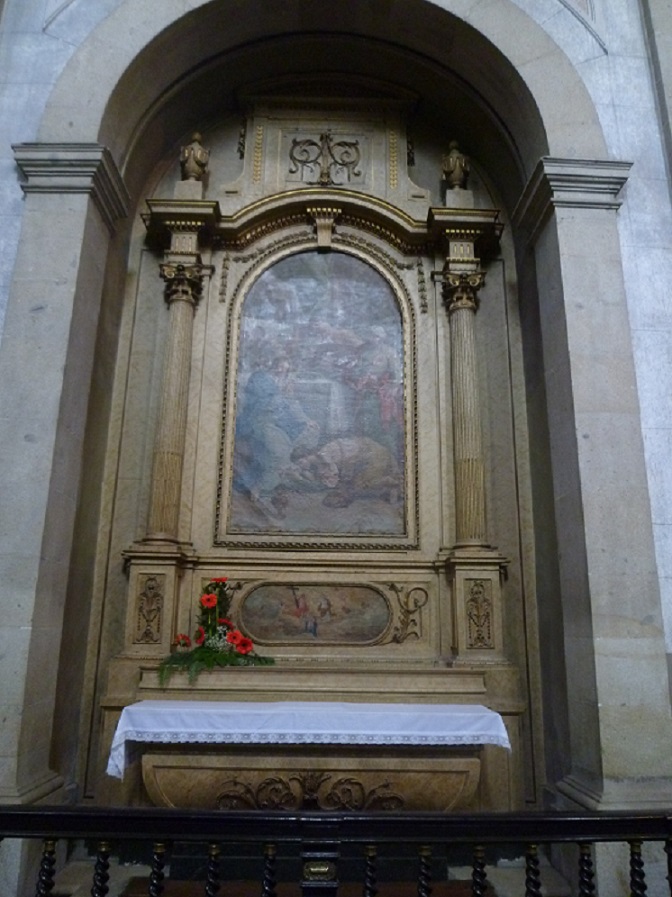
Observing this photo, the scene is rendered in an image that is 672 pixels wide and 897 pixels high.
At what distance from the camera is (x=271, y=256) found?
6.85 m

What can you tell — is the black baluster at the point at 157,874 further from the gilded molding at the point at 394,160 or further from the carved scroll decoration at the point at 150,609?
the gilded molding at the point at 394,160

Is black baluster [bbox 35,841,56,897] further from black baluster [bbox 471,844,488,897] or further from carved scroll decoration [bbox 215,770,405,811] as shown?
carved scroll decoration [bbox 215,770,405,811]

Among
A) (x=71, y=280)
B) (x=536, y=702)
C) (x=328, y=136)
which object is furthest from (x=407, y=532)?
(x=328, y=136)

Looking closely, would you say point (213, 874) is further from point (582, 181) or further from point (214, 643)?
point (582, 181)

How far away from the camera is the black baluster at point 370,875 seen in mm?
2693

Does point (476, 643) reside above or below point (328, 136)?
below

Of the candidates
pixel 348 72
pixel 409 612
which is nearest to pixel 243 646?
pixel 409 612

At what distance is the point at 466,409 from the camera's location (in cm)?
627

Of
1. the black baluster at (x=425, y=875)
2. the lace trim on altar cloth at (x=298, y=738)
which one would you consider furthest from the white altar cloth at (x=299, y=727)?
the black baluster at (x=425, y=875)

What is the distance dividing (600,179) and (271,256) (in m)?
2.96

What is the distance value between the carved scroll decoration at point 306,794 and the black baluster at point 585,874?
196 cm

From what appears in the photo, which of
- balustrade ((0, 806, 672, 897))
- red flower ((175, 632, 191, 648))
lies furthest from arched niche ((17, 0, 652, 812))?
balustrade ((0, 806, 672, 897))

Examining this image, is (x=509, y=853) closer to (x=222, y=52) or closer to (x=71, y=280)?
(x=71, y=280)

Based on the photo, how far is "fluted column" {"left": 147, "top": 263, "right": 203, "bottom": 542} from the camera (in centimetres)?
593
